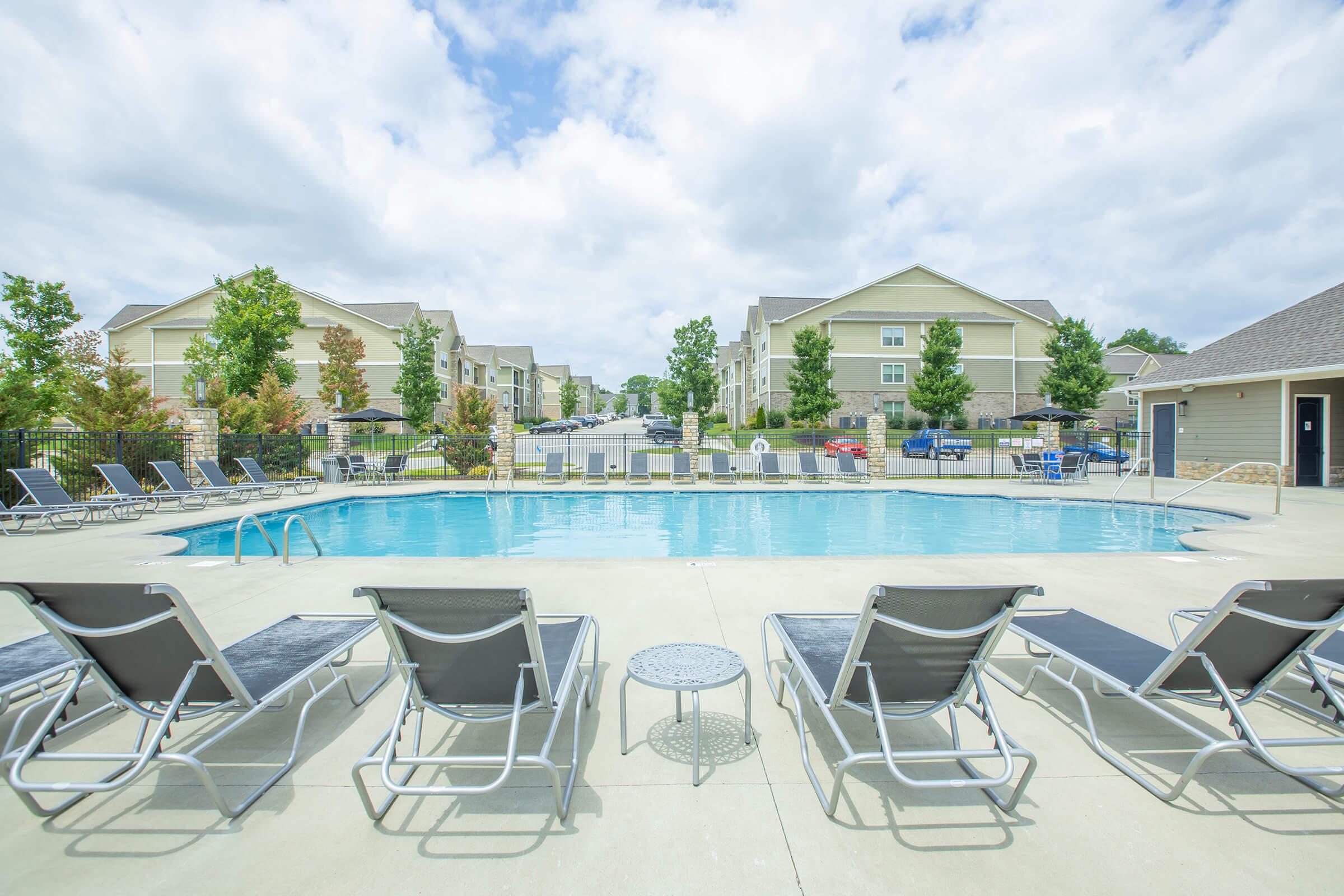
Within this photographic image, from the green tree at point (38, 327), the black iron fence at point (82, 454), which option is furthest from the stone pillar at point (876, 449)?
the green tree at point (38, 327)

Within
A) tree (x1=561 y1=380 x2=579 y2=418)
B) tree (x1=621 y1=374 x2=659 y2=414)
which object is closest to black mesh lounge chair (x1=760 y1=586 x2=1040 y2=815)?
tree (x1=561 y1=380 x2=579 y2=418)

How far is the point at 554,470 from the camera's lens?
18734mm

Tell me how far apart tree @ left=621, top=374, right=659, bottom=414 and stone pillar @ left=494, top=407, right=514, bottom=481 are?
85.7 metres

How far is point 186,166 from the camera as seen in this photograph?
11539mm

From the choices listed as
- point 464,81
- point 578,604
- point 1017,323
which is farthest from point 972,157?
point 1017,323

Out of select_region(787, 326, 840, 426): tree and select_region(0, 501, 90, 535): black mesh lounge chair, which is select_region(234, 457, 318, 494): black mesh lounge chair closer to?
select_region(0, 501, 90, 535): black mesh lounge chair

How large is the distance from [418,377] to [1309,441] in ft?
122

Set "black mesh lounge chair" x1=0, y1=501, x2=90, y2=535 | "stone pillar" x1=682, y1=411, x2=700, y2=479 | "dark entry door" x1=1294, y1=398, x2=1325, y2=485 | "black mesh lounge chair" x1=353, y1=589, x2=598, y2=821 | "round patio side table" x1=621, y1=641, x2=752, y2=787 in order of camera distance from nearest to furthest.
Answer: "black mesh lounge chair" x1=353, y1=589, x2=598, y2=821 < "round patio side table" x1=621, y1=641, x2=752, y2=787 < "black mesh lounge chair" x1=0, y1=501, x2=90, y2=535 < "dark entry door" x1=1294, y1=398, x2=1325, y2=485 < "stone pillar" x1=682, y1=411, x2=700, y2=479

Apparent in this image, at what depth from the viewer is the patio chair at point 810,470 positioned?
746 inches

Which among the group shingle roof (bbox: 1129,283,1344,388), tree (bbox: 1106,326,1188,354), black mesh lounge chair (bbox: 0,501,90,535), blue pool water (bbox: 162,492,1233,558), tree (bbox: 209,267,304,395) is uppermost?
tree (bbox: 1106,326,1188,354)

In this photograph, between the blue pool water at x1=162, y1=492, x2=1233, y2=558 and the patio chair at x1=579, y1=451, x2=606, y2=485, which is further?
the patio chair at x1=579, y1=451, x2=606, y2=485

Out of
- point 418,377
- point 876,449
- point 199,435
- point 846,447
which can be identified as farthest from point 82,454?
point 846,447

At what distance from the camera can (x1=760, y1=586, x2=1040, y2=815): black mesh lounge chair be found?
227 centimetres

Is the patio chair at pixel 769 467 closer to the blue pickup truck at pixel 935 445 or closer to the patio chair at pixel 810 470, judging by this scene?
the patio chair at pixel 810 470
